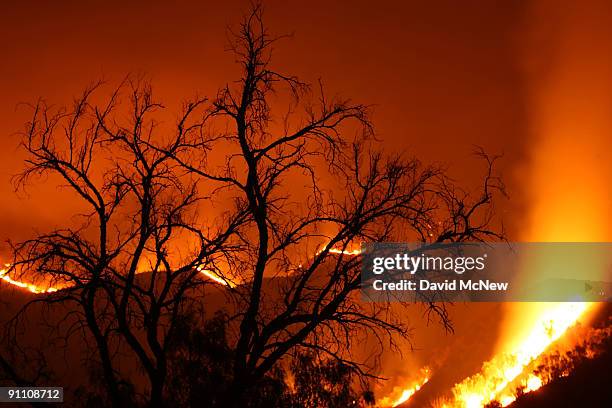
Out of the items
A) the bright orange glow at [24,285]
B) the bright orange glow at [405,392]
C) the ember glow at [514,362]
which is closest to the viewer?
the bright orange glow at [24,285]

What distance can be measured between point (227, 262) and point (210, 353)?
8.19 ft

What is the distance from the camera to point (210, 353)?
385 inches

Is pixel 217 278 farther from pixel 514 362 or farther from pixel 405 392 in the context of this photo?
pixel 405 392

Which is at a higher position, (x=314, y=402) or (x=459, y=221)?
(x=459, y=221)

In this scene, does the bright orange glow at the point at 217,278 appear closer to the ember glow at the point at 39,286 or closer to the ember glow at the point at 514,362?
the ember glow at the point at 39,286

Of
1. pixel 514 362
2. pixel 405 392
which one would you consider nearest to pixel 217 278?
pixel 514 362

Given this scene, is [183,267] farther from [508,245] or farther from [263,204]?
[508,245]

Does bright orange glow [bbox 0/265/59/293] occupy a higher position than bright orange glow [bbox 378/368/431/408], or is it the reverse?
bright orange glow [bbox 0/265/59/293]

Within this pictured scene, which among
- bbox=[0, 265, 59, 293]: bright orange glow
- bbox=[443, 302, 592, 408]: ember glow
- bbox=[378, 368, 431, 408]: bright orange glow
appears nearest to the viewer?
bbox=[0, 265, 59, 293]: bright orange glow

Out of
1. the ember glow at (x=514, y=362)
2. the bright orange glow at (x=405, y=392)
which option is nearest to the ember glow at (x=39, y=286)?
the ember glow at (x=514, y=362)

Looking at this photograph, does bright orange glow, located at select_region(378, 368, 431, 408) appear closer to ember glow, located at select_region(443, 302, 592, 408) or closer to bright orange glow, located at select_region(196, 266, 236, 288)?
ember glow, located at select_region(443, 302, 592, 408)

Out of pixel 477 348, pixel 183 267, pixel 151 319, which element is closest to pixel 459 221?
pixel 183 267

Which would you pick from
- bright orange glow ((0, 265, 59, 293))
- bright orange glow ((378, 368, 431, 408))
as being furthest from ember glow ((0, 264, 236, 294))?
bright orange glow ((378, 368, 431, 408))

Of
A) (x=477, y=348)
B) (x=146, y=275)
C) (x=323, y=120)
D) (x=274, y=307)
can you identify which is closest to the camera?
(x=323, y=120)
